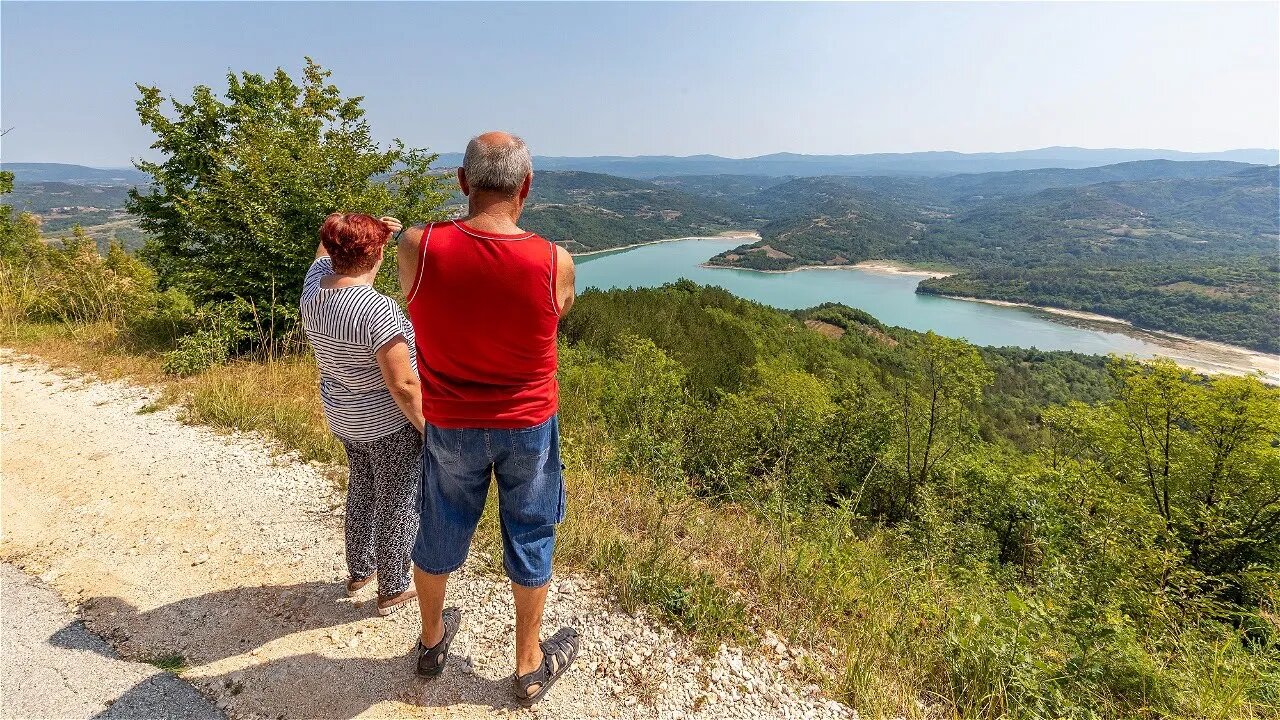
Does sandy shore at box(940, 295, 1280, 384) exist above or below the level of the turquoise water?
below

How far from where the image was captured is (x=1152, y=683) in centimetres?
200

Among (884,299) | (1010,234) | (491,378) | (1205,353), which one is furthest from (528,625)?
(1010,234)

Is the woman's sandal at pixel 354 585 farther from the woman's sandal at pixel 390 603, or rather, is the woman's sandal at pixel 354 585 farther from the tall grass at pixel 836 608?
the tall grass at pixel 836 608

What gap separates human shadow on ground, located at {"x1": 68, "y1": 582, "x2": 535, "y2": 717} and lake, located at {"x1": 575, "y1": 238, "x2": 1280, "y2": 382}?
59138 mm

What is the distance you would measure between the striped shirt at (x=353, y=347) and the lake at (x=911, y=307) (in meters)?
59.2

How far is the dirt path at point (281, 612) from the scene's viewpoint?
6.19ft

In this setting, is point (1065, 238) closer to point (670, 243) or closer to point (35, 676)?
point (670, 243)

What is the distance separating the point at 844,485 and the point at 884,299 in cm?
8136

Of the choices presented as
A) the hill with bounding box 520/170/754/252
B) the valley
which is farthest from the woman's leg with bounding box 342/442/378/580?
the hill with bounding box 520/170/754/252

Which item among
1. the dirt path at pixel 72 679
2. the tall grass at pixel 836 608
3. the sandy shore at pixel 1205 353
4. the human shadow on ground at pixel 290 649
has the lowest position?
the sandy shore at pixel 1205 353

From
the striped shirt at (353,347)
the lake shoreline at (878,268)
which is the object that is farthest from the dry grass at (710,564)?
the lake shoreline at (878,268)

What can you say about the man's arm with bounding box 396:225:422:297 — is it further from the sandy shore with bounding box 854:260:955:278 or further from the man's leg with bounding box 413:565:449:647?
the sandy shore with bounding box 854:260:955:278

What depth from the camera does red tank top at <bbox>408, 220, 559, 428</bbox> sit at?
1.40 m

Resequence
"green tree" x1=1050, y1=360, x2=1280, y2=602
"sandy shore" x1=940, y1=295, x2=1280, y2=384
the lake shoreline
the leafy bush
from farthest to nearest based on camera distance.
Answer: the lake shoreline, "sandy shore" x1=940, y1=295, x2=1280, y2=384, "green tree" x1=1050, y1=360, x2=1280, y2=602, the leafy bush
